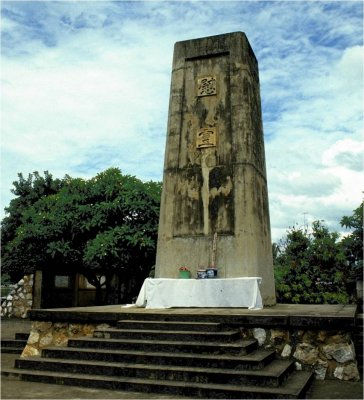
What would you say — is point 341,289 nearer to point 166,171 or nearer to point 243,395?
point 166,171

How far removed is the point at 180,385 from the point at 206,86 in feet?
20.4

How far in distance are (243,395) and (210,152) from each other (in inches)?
203

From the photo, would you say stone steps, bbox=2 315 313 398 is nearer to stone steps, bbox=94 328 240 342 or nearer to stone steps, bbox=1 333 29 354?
stone steps, bbox=94 328 240 342

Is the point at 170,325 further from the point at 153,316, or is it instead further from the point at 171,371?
the point at 171,371

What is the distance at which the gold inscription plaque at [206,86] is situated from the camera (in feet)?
28.7

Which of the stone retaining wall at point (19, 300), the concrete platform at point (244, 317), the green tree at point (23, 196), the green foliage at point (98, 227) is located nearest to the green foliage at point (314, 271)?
the green foliage at point (98, 227)

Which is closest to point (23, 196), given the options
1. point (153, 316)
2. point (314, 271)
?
point (314, 271)

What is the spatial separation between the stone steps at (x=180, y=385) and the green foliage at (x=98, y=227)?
9704 mm

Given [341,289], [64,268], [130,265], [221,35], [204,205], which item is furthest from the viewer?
[64,268]

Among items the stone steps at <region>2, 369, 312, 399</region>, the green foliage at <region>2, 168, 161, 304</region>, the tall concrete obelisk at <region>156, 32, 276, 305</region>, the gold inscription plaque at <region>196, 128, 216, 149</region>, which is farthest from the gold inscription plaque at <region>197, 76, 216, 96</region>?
the green foliage at <region>2, 168, 161, 304</region>

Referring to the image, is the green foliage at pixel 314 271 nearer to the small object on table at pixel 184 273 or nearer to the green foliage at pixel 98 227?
the green foliage at pixel 98 227

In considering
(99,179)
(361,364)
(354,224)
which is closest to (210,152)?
(361,364)

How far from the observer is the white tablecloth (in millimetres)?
6777

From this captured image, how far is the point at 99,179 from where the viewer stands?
16.5 metres
